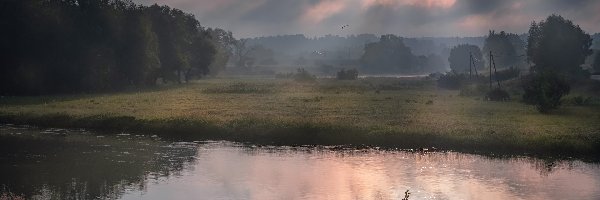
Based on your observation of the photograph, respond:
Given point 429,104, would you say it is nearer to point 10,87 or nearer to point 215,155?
point 215,155

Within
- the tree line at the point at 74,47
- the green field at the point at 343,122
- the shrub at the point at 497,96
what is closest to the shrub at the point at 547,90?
the green field at the point at 343,122

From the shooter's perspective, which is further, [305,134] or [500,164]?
[305,134]

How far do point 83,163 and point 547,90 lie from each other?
53887 mm

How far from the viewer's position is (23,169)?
4138 cm

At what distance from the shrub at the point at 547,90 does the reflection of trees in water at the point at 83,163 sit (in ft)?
138

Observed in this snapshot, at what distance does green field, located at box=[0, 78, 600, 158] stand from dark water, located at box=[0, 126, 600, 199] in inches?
142

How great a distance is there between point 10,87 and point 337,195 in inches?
2806

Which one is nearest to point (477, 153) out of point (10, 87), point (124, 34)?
point (10, 87)

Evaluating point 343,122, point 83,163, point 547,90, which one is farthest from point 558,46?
point 83,163

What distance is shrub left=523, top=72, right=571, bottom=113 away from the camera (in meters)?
72.0

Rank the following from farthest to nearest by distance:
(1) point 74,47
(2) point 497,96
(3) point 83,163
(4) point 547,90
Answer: (1) point 74,47 → (2) point 497,96 → (4) point 547,90 → (3) point 83,163

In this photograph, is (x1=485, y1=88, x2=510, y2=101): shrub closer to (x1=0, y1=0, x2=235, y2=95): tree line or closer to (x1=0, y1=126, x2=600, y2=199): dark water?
(x1=0, y1=126, x2=600, y2=199): dark water

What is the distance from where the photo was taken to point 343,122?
6022cm

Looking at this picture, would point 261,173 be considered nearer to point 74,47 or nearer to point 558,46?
point 74,47
